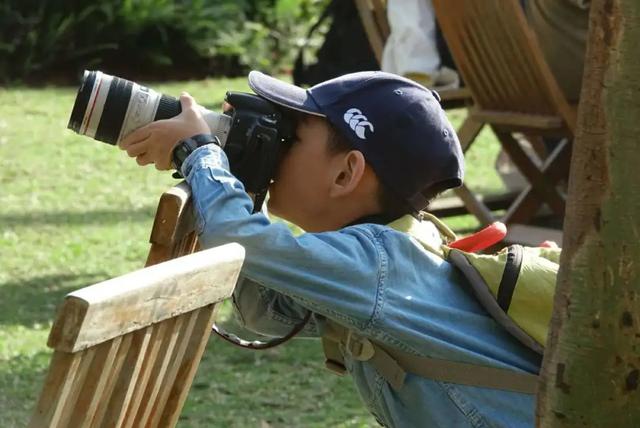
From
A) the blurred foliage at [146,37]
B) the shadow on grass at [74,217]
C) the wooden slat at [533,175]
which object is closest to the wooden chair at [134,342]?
the wooden slat at [533,175]

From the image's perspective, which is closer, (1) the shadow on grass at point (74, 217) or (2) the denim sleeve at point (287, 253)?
(2) the denim sleeve at point (287, 253)

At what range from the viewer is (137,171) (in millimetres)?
8523

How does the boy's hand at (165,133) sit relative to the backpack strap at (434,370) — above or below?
above

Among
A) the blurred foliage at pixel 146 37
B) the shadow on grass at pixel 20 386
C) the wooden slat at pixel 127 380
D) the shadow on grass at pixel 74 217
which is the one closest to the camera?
the wooden slat at pixel 127 380

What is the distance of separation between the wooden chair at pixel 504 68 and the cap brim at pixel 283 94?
3132mm

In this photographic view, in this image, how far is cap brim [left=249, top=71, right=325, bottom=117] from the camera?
2.65m

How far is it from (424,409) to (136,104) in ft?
2.58

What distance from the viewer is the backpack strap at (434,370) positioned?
101 inches

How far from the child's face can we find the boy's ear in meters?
0.01

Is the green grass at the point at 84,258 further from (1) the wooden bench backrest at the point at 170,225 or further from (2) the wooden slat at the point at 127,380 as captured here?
(2) the wooden slat at the point at 127,380

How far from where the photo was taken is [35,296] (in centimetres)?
577

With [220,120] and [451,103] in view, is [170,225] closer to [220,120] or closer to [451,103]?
[220,120]

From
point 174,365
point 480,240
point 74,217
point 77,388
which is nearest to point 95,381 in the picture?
point 77,388

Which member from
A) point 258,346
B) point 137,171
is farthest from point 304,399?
point 137,171
